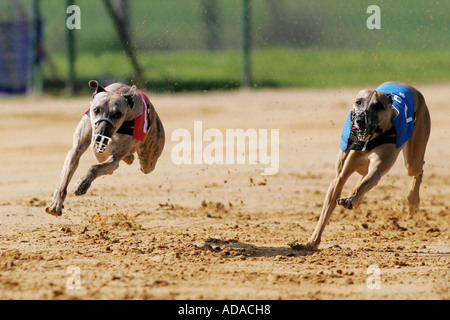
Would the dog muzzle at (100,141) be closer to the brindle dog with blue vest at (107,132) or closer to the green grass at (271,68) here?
the brindle dog with blue vest at (107,132)

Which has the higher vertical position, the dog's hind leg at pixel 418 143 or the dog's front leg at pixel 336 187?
the dog's hind leg at pixel 418 143

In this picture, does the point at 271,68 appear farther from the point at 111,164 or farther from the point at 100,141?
the point at 100,141

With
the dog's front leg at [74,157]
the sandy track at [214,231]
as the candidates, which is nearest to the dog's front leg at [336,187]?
the sandy track at [214,231]

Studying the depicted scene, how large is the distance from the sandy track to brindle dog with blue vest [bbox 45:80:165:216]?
1.69 feet

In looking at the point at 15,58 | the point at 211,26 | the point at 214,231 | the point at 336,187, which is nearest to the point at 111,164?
the point at 214,231

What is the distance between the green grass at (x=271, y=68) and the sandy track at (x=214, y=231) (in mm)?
3697

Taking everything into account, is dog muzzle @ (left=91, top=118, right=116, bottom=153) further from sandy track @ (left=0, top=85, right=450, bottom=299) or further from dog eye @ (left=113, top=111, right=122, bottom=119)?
sandy track @ (left=0, top=85, right=450, bottom=299)

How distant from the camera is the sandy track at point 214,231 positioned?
4.21m

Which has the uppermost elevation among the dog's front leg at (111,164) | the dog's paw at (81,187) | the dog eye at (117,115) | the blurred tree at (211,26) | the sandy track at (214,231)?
the blurred tree at (211,26)

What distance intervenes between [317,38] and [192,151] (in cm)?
939

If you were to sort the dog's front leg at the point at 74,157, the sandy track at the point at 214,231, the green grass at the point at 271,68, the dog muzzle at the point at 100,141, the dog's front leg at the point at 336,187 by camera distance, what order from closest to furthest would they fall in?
the sandy track at the point at 214,231 < the dog muzzle at the point at 100,141 < the dog's front leg at the point at 74,157 < the dog's front leg at the point at 336,187 < the green grass at the point at 271,68

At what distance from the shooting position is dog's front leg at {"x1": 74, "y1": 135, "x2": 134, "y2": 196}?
4797mm

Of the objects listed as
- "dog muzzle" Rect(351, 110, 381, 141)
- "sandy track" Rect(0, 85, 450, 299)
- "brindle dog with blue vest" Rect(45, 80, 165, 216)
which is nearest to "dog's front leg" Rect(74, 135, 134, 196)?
"brindle dog with blue vest" Rect(45, 80, 165, 216)

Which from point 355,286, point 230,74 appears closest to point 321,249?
point 355,286
